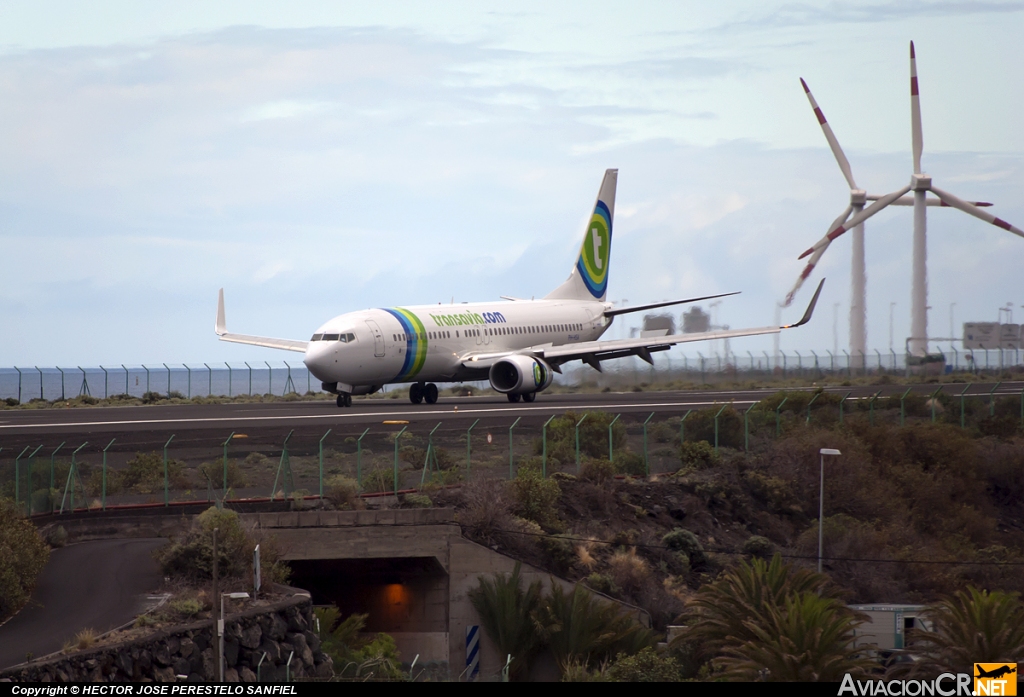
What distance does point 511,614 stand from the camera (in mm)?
25766

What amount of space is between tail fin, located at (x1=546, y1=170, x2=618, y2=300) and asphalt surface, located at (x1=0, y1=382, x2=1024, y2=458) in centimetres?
539

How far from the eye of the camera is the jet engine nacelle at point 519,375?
46031 mm

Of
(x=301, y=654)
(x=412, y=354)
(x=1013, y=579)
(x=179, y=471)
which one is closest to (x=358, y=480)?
(x=179, y=471)

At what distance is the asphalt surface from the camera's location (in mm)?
34438

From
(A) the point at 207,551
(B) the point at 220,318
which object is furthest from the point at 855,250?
(A) the point at 207,551

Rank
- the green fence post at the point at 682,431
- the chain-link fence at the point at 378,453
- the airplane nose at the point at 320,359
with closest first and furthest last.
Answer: the chain-link fence at the point at 378,453, the green fence post at the point at 682,431, the airplane nose at the point at 320,359

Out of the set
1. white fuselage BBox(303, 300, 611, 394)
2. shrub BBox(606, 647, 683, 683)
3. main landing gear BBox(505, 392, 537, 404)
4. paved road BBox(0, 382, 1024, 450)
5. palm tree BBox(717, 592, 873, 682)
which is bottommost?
shrub BBox(606, 647, 683, 683)

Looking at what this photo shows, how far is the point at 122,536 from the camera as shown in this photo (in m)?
24.9

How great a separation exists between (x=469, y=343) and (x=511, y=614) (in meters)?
21.9

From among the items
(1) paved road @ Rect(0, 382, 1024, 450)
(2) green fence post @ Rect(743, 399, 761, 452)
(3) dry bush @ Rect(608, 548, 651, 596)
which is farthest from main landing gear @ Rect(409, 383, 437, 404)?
(3) dry bush @ Rect(608, 548, 651, 596)

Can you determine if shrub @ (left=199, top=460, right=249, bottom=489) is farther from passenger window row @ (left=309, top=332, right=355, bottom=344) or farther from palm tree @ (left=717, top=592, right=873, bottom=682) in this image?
passenger window row @ (left=309, top=332, right=355, bottom=344)

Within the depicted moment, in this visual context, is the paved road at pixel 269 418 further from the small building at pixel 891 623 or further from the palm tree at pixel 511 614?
the small building at pixel 891 623

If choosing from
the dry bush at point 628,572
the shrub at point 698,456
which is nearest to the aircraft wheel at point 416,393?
the shrub at point 698,456

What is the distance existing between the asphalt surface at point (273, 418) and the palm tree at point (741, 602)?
13.9 m
